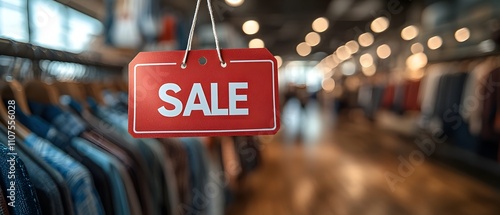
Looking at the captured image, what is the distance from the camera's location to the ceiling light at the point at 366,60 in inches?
312

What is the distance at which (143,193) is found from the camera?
3.14 feet

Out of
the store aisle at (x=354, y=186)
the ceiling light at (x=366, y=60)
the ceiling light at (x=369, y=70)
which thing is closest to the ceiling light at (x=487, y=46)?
the store aisle at (x=354, y=186)

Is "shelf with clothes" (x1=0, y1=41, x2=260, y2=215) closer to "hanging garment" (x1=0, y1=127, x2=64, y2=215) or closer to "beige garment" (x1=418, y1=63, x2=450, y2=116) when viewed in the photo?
"hanging garment" (x1=0, y1=127, x2=64, y2=215)

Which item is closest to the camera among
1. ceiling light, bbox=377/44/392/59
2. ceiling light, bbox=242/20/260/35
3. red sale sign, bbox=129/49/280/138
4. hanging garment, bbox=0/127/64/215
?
red sale sign, bbox=129/49/280/138

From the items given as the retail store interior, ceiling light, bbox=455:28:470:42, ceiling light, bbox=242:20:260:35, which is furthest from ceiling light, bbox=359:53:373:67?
ceiling light, bbox=242:20:260:35

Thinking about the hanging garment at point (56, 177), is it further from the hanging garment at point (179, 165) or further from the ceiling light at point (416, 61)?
the ceiling light at point (416, 61)

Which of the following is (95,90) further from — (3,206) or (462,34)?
(462,34)

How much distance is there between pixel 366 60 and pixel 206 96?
8373 millimetres

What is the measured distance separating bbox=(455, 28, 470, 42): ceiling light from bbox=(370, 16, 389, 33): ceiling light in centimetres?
102

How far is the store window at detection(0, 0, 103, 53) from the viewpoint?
1.11m

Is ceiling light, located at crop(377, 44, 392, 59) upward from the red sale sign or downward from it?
upward

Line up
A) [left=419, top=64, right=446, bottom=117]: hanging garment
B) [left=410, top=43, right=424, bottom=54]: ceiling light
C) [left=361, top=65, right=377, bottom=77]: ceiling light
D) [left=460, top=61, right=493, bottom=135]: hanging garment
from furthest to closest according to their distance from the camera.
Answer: [left=361, top=65, right=377, bottom=77]: ceiling light < [left=410, top=43, right=424, bottom=54]: ceiling light < [left=419, top=64, right=446, bottom=117]: hanging garment < [left=460, top=61, right=493, bottom=135]: hanging garment

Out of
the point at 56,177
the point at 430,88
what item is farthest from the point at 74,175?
the point at 430,88

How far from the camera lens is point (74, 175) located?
28.0 inches
